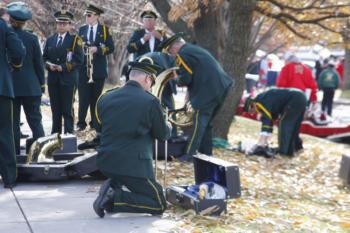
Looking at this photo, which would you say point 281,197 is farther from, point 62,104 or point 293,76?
point 293,76

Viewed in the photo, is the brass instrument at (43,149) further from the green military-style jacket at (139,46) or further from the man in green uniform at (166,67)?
the green military-style jacket at (139,46)

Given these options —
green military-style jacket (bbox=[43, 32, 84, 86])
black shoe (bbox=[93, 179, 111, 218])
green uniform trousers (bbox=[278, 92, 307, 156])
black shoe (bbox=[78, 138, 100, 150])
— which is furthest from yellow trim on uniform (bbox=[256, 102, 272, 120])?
black shoe (bbox=[93, 179, 111, 218])

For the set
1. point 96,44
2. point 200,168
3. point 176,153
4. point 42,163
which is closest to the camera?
point 200,168

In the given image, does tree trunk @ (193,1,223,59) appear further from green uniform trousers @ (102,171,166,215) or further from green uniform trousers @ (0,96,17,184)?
green uniform trousers @ (102,171,166,215)

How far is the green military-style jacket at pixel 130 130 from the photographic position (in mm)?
7289

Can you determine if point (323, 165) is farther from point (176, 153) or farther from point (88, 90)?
point (88, 90)

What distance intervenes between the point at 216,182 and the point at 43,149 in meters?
2.45

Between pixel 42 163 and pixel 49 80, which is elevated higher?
pixel 49 80

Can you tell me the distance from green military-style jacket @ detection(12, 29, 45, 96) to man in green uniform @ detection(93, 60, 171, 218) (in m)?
2.65

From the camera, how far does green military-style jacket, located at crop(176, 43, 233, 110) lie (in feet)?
34.6

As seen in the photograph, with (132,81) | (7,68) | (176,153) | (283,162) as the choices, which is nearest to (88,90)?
(176,153)

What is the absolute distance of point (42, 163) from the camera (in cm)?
900

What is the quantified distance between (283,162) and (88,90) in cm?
363

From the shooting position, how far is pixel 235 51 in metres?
13.2
